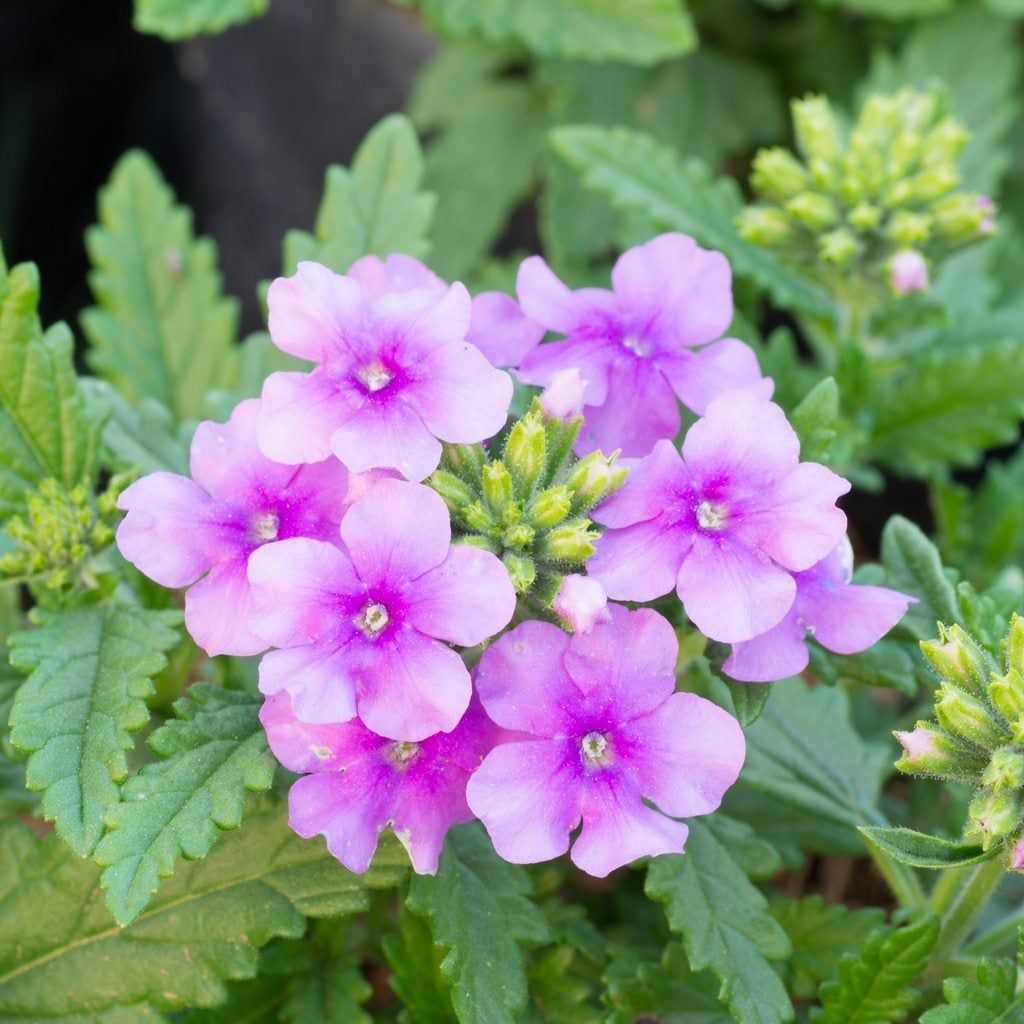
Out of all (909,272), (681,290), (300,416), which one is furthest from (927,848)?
(909,272)

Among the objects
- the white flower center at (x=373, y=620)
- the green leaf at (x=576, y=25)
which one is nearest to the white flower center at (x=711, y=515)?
the white flower center at (x=373, y=620)

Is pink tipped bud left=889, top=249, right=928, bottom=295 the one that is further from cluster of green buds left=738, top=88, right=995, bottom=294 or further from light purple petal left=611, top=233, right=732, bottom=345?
light purple petal left=611, top=233, right=732, bottom=345

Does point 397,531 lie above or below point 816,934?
above

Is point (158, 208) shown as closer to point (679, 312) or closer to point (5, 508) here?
point (5, 508)

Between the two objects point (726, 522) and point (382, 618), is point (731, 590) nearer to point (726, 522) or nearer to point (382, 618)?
point (726, 522)

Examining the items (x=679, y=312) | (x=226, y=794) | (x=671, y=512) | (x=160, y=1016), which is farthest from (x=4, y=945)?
(x=679, y=312)

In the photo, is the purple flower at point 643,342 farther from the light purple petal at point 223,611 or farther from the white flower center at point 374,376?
the light purple petal at point 223,611
